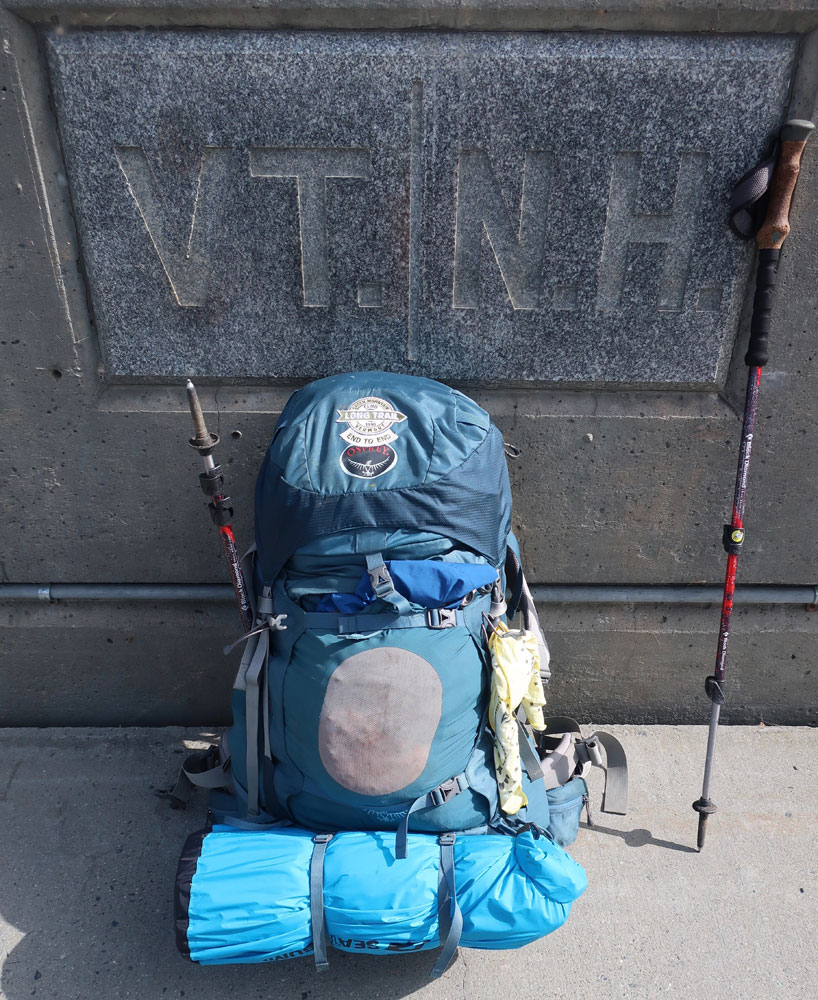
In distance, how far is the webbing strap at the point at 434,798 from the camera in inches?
66.1

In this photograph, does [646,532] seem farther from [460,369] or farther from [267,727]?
[267,727]

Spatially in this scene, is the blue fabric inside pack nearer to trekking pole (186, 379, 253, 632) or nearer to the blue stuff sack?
trekking pole (186, 379, 253, 632)

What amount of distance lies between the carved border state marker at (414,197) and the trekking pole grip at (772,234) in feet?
0.41

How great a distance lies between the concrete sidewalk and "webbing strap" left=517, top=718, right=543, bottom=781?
16.5 inches

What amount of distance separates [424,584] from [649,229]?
4.39ft

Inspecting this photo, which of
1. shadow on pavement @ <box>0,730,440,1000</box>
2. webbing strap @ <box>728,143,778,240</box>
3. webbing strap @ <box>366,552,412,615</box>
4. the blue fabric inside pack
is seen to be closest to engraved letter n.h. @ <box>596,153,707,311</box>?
webbing strap @ <box>728,143,778,240</box>

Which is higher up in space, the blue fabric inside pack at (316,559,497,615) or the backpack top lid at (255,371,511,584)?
the backpack top lid at (255,371,511,584)

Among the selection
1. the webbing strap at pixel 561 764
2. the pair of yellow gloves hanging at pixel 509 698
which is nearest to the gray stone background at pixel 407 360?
the webbing strap at pixel 561 764

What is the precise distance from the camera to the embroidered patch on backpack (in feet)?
5.77

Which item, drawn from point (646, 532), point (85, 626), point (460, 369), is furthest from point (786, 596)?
point (85, 626)

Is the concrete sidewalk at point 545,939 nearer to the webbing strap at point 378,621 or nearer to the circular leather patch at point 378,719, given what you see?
the circular leather patch at point 378,719

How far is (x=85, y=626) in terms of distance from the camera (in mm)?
2514

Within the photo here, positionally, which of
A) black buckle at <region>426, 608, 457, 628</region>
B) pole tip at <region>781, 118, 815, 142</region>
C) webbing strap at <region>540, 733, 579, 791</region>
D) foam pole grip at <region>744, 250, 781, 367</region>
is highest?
pole tip at <region>781, 118, 815, 142</region>

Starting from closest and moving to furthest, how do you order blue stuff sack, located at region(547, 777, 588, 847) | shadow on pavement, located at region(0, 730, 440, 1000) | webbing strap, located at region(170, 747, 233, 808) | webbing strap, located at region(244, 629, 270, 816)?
shadow on pavement, located at region(0, 730, 440, 1000) → webbing strap, located at region(244, 629, 270, 816) → blue stuff sack, located at region(547, 777, 588, 847) → webbing strap, located at region(170, 747, 233, 808)
